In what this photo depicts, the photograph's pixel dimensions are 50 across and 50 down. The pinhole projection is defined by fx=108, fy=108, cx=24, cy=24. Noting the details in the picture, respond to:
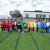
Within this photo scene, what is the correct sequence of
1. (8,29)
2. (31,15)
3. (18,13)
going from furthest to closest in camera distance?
(18,13) → (31,15) → (8,29)

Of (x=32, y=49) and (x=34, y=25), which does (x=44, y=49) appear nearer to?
(x=32, y=49)

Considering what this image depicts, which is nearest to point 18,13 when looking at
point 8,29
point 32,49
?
point 8,29

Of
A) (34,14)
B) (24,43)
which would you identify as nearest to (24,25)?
(24,43)

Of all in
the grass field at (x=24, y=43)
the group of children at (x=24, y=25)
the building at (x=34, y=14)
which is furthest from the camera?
the building at (x=34, y=14)

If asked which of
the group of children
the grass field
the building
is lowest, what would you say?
the grass field

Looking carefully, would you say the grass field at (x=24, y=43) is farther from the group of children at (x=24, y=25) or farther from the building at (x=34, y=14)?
the building at (x=34, y=14)

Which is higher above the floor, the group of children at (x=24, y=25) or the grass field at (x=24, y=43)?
the group of children at (x=24, y=25)

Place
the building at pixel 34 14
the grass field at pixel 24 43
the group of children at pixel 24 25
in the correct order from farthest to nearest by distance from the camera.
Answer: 1. the building at pixel 34 14
2. the group of children at pixel 24 25
3. the grass field at pixel 24 43

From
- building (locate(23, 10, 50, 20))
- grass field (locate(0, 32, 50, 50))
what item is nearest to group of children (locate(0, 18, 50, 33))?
grass field (locate(0, 32, 50, 50))

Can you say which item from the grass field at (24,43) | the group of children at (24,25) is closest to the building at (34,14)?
the group of children at (24,25)

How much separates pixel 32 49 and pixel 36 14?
46.5 metres

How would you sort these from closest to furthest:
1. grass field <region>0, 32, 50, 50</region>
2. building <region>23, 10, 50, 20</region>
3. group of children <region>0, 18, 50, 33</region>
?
grass field <region>0, 32, 50, 50</region> < group of children <region>0, 18, 50, 33</region> < building <region>23, 10, 50, 20</region>

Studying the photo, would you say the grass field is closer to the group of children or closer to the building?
the group of children

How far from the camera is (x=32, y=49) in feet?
18.0
